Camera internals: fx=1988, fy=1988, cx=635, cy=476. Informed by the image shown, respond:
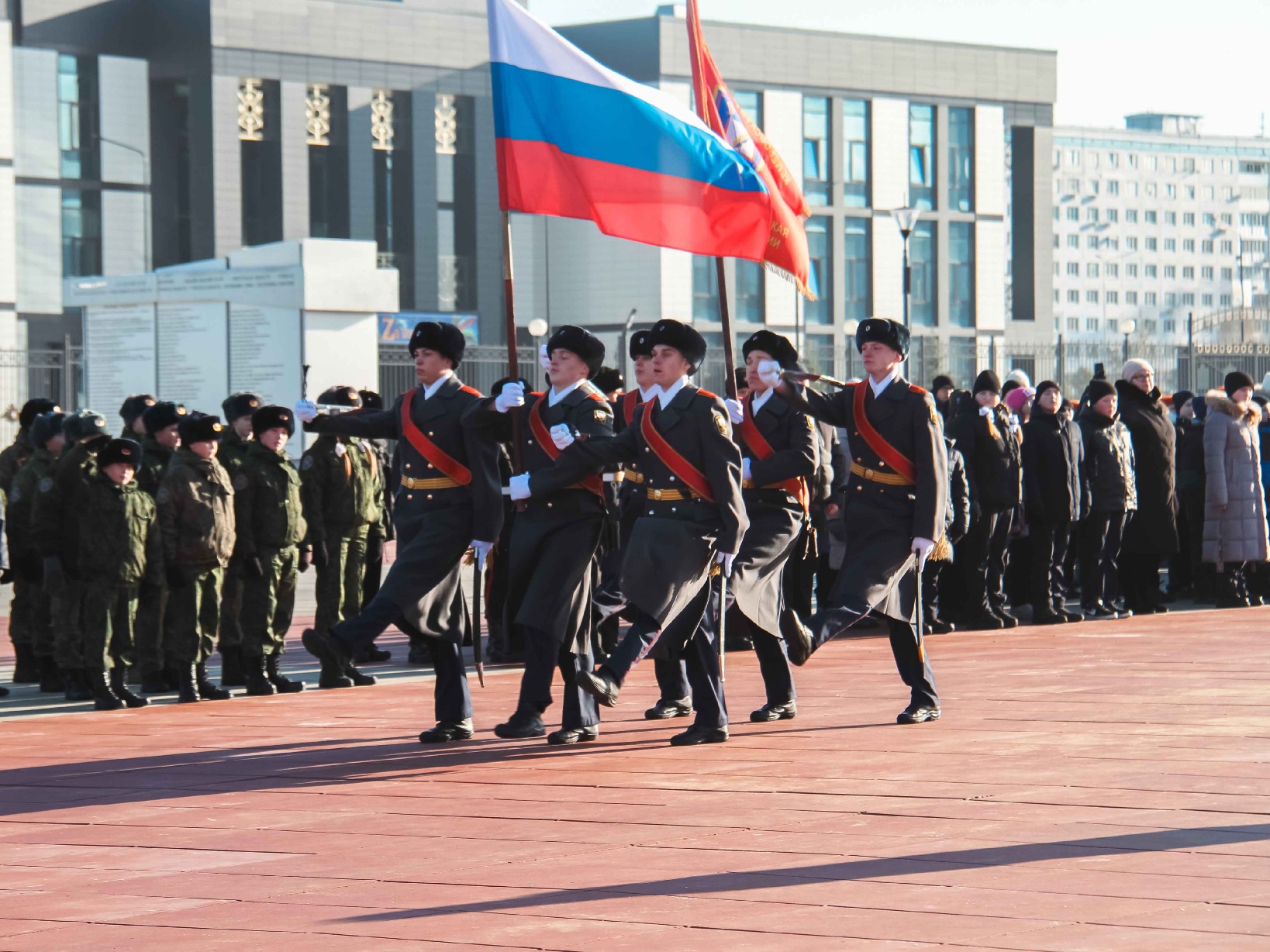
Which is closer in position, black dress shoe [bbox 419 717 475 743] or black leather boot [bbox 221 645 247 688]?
black dress shoe [bbox 419 717 475 743]

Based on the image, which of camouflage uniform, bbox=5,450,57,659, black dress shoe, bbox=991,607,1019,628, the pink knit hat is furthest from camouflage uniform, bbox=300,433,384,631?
the pink knit hat

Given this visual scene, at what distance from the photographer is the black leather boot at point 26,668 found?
11891mm

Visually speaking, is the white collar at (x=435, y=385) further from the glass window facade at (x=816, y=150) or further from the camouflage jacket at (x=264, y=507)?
the glass window facade at (x=816, y=150)

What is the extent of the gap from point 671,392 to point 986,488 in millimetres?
6121

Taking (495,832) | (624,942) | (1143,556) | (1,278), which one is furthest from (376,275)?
(1,278)

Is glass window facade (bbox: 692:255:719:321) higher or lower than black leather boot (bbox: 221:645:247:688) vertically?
higher

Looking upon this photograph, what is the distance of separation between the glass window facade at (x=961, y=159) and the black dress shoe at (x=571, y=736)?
172ft

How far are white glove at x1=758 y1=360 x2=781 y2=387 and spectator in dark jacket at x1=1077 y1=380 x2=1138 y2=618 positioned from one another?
21.9ft

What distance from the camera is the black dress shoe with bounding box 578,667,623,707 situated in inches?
325

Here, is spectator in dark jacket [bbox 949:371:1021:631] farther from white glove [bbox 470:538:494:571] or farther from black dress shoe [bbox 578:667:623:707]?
black dress shoe [bbox 578:667:623:707]

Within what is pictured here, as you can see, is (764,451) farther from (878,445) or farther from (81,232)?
(81,232)

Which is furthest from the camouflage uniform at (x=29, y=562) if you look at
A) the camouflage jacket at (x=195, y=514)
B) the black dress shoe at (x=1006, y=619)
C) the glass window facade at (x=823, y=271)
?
the glass window facade at (x=823, y=271)

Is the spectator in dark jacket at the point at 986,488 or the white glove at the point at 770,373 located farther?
the spectator in dark jacket at the point at 986,488

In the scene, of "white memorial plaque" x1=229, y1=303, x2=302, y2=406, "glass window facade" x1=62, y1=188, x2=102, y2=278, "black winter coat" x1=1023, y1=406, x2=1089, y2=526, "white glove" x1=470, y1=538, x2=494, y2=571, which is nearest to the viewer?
"white glove" x1=470, y1=538, x2=494, y2=571
